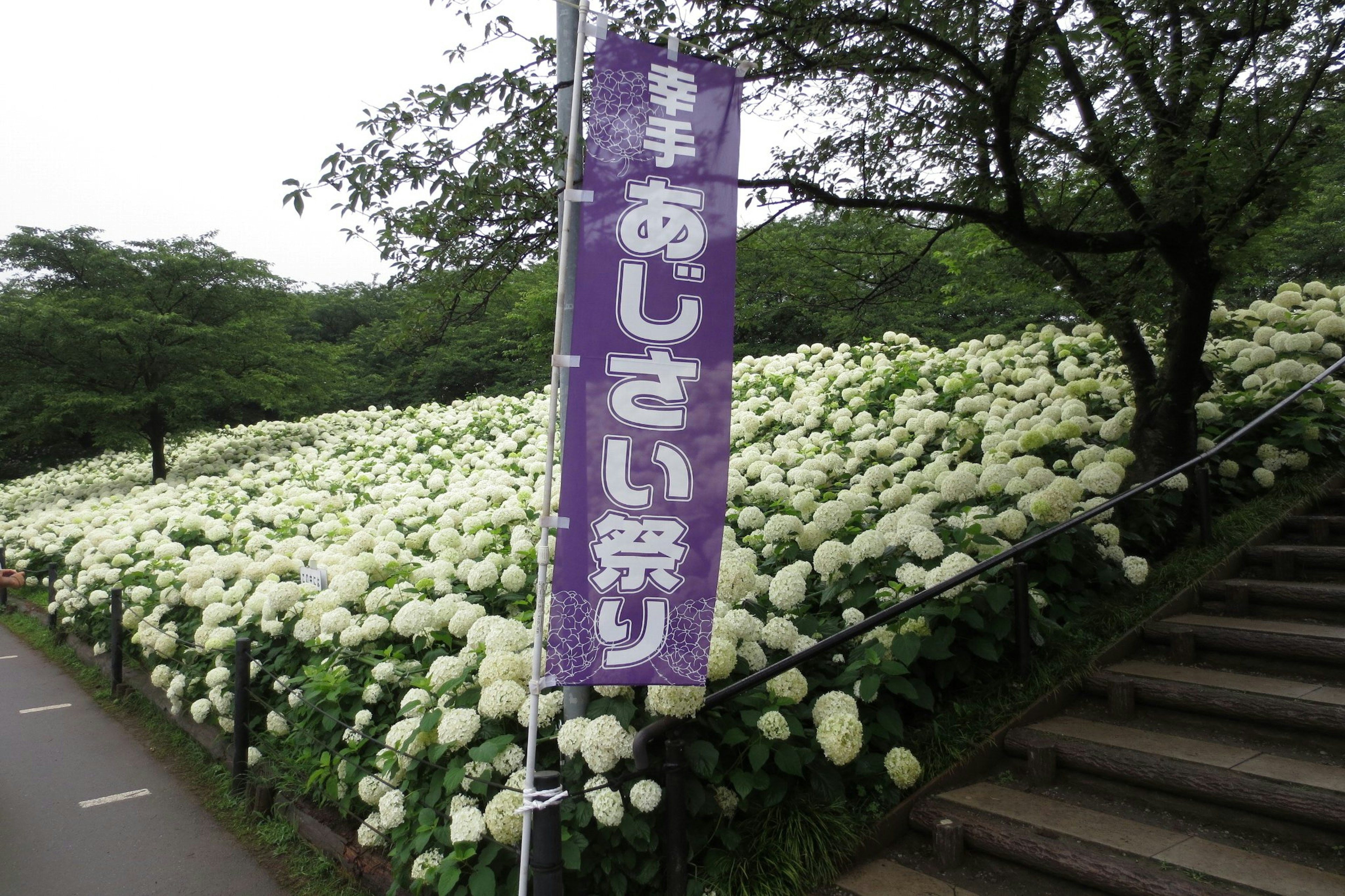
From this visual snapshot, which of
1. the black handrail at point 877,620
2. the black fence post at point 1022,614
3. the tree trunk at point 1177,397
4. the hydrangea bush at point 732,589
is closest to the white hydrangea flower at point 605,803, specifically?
the hydrangea bush at point 732,589

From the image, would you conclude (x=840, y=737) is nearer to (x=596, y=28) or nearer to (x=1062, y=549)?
(x=1062, y=549)

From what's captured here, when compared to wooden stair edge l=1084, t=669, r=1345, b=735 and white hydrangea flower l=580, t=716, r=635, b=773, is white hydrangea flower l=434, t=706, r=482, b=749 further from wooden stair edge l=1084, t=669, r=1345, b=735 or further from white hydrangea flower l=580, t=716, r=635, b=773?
wooden stair edge l=1084, t=669, r=1345, b=735

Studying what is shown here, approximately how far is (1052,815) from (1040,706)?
0.72m

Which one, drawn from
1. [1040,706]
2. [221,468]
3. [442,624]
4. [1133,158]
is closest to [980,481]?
[1040,706]

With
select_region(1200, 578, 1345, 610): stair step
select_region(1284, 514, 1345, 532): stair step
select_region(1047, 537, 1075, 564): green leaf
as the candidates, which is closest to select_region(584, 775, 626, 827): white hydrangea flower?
select_region(1047, 537, 1075, 564): green leaf

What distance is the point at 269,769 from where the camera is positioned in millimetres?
5020

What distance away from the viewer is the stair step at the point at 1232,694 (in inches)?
133

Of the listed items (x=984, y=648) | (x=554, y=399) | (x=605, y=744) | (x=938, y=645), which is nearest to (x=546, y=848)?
(x=605, y=744)

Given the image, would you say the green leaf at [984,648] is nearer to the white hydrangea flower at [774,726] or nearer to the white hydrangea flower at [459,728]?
the white hydrangea flower at [774,726]

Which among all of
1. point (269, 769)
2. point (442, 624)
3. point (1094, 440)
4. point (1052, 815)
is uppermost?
point (1094, 440)

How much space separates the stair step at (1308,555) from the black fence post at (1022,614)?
1.88 m

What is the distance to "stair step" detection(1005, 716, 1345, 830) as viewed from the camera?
9.62 feet

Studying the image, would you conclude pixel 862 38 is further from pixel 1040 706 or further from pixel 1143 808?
pixel 1143 808

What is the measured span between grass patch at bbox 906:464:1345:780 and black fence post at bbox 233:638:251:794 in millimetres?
4007
